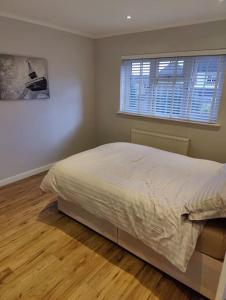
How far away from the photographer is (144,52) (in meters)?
3.46

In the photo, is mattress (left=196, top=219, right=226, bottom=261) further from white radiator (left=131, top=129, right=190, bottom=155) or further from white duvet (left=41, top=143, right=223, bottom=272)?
white radiator (left=131, top=129, right=190, bottom=155)

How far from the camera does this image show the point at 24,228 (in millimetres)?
2332

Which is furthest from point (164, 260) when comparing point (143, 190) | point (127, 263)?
point (143, 190)

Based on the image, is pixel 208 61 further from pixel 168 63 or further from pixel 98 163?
pixel 98 163

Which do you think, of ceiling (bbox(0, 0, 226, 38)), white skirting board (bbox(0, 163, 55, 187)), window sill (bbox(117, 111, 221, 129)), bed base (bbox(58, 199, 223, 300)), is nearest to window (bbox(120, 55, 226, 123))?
window sill (bbox(117, 111, 221, 129))

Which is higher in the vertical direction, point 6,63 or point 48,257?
point 6,63

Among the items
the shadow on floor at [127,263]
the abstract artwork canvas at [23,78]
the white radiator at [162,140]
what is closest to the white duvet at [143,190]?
the shadow on floor at [127,263]

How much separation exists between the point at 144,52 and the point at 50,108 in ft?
5.86

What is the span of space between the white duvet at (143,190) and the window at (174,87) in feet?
3.11

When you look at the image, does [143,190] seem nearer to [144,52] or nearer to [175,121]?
[175,121]

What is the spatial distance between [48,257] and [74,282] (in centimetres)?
38

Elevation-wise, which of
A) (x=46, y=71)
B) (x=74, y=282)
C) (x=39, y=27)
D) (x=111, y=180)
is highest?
(x=39, y=27)

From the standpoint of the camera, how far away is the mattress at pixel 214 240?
1.46m

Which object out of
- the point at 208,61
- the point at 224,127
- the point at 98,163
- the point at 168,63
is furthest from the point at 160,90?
the point at 98,163
